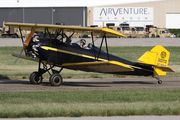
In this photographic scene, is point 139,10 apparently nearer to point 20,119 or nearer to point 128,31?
point 128,31

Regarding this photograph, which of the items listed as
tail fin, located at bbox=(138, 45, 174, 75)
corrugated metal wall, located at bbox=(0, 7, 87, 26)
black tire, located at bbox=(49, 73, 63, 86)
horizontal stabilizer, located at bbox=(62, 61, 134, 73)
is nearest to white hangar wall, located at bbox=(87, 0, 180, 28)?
corrugated metal wall, located at bbox=(0, 7, 87, 26)

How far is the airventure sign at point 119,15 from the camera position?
62344 millimetres

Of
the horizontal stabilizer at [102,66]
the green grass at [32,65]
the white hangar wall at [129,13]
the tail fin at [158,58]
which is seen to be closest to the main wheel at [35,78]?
the horizontal stabilizer at [102,66]

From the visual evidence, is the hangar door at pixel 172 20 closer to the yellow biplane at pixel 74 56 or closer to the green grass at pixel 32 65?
the green grass at pixel 32 65

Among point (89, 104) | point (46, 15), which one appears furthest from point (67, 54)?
point (46, 15)

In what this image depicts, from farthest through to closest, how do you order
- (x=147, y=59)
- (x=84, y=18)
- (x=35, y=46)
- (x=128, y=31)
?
(x=84, y=18)
(x=128, y=31)
(x=147, y=59)
(x=35, y=46)

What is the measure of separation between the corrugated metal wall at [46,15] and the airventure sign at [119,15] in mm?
3257

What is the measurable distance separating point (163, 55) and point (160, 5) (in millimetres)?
55861

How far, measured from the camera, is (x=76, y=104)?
27.7 feet

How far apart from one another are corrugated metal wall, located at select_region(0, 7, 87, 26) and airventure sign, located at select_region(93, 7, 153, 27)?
10.7ft

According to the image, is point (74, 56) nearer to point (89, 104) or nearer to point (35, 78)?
point (35, 78)

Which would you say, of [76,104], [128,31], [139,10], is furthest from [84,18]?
[76,104]

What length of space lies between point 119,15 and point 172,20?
14769 mm

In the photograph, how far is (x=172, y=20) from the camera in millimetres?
69000
